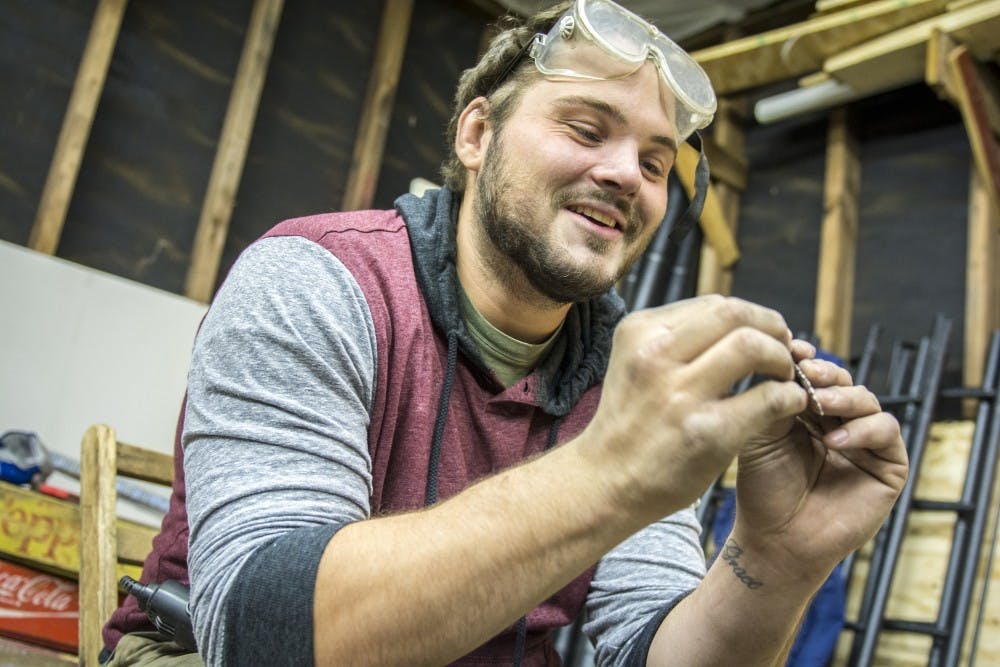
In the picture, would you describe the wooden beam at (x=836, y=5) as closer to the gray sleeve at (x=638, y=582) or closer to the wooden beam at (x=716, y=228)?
the wooden beam at (x=716, y=228)

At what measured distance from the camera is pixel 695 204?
1578 mm

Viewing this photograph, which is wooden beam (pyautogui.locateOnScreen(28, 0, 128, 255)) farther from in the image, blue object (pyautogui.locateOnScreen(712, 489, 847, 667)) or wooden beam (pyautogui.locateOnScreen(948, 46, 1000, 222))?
wooden beam (pyautogui.locateOnScreen(948, 46, 1000, 222))

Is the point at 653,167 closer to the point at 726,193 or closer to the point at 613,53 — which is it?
the point at 613,53

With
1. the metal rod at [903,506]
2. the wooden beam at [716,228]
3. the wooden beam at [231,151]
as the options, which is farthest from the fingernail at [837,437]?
the wooden beam at [231,151]

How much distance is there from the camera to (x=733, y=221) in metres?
3.99

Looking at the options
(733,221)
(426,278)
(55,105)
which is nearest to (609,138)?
(426,278)

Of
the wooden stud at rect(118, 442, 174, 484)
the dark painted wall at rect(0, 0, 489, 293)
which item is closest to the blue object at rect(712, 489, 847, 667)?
the wooden stud at rect(118, 442, 174, 484)

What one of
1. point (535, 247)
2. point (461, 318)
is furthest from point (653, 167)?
point (461, 318)

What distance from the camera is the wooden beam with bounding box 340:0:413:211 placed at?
12.2 feet

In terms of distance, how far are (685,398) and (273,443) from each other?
46cm

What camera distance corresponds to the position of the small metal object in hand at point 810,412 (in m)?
0.85

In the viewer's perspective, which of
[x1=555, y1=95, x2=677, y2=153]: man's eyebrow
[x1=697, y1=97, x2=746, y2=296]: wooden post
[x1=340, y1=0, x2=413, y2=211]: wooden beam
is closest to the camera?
[x1=555, y1=95, x2=677, y2=153]: man's eyebrow

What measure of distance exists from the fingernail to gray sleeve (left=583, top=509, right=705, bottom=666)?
0.49 m

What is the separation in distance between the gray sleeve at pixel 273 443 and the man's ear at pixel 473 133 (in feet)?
1.58
